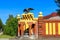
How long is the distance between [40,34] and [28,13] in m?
3.35

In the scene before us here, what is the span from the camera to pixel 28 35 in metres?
32.6

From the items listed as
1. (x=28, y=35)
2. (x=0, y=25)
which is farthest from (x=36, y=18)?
(x=0, y=25)

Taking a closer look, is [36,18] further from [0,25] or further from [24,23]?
[0,25]

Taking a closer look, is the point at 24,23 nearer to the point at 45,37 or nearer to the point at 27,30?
the point at 27,30

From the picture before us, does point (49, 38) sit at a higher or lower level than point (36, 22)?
lower

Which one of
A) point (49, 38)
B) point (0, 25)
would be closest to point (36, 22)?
point (49, 38)

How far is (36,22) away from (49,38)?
10.1 ft

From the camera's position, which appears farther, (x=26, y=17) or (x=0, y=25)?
(x=0, y=25)

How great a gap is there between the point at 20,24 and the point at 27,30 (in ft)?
4.38

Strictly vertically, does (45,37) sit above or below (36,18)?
below

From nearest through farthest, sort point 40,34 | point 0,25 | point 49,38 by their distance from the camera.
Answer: point 49,38 < point 40,34 < point 0,25

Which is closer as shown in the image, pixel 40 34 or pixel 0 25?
pixel 40 34

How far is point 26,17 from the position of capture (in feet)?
109

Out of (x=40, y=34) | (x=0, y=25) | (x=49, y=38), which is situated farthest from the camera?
(x=0, y=25)
